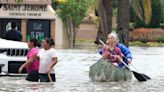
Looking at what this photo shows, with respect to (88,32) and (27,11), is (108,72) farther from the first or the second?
(88,32)

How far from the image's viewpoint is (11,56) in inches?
633

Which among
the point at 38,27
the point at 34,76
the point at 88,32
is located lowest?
the point at 88,32

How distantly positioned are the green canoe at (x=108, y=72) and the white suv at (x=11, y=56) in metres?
1.98

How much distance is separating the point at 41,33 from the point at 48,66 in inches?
1490

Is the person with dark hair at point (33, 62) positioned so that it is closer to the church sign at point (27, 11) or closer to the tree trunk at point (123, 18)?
the tree trunk at point (123, 18)

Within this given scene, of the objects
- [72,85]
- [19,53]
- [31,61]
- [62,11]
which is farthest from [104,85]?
[62,11]

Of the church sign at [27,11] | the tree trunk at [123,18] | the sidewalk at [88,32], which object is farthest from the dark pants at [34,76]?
the sidewalk at [88,32]

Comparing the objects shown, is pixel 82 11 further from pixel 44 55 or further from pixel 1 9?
pixel 44 55

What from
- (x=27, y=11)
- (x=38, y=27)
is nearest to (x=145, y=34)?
(x=38, y=27)

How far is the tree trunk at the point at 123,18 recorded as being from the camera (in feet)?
105

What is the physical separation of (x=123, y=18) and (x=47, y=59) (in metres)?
19.1

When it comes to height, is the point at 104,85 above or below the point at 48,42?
below

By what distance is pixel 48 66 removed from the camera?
1415 centimetres

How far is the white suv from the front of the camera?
52.3 feet
